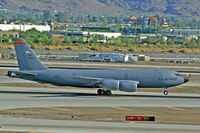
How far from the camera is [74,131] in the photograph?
41000mm

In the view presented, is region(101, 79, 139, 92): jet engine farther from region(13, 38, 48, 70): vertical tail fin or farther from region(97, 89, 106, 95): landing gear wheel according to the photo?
region(13, 38, 48, 70): vertical tail fin

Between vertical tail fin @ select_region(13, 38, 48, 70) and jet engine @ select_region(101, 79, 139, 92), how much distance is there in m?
9.58

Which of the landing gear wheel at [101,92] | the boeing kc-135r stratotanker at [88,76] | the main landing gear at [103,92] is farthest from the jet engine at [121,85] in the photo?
the landing gear wheel at [101,92]

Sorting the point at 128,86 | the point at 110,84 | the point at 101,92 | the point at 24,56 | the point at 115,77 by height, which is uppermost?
the point at 24,56

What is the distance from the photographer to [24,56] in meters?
64.9

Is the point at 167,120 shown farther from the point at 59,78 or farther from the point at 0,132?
the point at 59,78

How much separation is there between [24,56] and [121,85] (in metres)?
13.1

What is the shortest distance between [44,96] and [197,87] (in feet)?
84.5

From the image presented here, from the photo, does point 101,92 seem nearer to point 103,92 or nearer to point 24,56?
point 103,92

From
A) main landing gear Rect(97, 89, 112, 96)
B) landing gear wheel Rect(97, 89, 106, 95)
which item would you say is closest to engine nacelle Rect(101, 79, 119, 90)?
main landing gear Rect(97, 89, 112, 96)

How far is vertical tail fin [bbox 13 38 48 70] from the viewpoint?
6488cm

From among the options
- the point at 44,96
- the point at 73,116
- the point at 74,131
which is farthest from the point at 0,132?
the point at 44,96

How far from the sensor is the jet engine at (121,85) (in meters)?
63.6

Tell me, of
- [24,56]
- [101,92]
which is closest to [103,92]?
[101,92]
